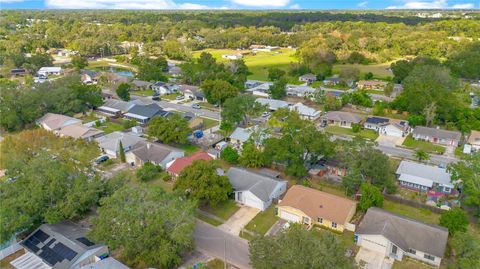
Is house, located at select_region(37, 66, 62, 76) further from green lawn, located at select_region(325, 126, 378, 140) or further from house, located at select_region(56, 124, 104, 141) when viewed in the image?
green lawn, located at select_region(325, 126, 378, 140)

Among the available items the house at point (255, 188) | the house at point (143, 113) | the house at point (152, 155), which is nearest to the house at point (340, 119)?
the house at point (255, 188)

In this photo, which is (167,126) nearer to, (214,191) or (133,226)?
(214,191)

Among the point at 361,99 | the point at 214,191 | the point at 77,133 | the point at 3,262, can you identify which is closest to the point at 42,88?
the point at 77,133

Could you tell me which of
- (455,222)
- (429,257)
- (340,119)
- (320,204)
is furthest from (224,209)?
(340,119)

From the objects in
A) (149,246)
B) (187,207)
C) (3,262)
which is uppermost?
(187,207)

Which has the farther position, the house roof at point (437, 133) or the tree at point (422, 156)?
the house roof at point (437, 133)

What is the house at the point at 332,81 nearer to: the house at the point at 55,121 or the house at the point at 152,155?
the house at the point at 152,155

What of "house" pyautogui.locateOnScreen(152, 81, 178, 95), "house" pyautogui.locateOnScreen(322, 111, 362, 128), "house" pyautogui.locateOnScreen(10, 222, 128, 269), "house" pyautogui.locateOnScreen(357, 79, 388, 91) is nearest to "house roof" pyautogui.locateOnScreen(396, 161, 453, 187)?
"house" pyautogui.locateOnScreen(322, 111, 362, 128)
